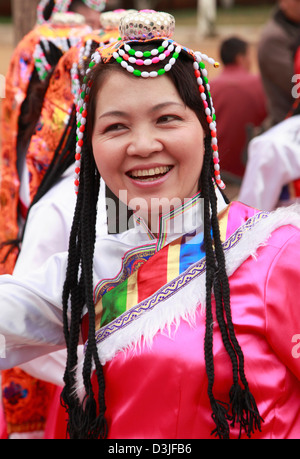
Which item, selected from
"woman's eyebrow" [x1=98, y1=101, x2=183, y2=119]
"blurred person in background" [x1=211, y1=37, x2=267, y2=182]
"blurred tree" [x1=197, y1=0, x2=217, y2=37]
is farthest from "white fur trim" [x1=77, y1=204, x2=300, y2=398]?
"blurred tree" [x1=197, y1=0, x2=217, y2=37]

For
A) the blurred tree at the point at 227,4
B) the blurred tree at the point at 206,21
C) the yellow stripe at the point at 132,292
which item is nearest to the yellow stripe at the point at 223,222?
the yellow stripe at the point at 132,292

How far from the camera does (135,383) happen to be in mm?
1453

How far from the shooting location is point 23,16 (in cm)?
349

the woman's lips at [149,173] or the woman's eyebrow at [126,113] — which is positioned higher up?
the woman's eyebrow at [126,113]

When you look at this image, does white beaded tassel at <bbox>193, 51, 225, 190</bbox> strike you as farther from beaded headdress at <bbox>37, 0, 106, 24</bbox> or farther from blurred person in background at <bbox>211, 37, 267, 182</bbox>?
blurred person in background at <bbox>211, 37, 267, 182</bbox>

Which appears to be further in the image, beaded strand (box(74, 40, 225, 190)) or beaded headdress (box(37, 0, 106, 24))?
beaded headdress (box(37, 0, 106, 24))

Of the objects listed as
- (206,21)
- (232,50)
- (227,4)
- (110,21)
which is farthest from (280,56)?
(227,4)

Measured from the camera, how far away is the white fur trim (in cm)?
144

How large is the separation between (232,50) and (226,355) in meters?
4.81

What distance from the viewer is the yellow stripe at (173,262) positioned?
1.49 m

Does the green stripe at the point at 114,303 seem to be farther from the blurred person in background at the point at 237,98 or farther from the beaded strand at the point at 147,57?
the blurred person in background at the point at 237,98

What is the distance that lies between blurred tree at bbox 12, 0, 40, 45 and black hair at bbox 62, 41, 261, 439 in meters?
2.18
